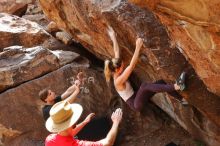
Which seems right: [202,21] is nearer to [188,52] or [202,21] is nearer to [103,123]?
[188,52]

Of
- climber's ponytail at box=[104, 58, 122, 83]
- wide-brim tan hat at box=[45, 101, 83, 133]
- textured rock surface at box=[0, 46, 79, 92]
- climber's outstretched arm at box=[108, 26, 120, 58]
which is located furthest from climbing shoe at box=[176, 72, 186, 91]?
textured rock surface at box=[0, 46, 79, 92]

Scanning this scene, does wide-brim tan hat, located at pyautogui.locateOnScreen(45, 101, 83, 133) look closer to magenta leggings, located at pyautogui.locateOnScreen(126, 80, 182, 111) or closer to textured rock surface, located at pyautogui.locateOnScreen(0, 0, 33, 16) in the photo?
magenta leggings, located at pyautogui.locateOnScreen(126, 80, 182, 111)

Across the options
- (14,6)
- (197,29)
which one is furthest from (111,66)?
(14,6)

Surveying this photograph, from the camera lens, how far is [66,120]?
21.1ft

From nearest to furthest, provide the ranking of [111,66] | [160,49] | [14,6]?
[160,49]
[111,66]
[14,6]

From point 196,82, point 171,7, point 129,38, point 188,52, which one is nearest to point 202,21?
point 171,7

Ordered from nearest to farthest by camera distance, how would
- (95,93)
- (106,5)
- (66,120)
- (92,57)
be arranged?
(66,120) < (106,5) < (95,93) < (92,57)

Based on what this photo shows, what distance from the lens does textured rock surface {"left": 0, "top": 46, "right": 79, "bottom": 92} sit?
39.7 ft

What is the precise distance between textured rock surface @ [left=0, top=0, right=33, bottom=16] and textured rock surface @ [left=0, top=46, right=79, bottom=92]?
8030mm

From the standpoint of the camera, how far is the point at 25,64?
12.3 m

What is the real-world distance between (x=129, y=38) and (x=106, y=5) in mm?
951

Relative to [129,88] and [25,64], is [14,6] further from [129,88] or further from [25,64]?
[129,88]

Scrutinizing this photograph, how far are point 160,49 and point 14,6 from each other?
14.2 m

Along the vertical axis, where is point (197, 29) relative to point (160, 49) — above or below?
above
